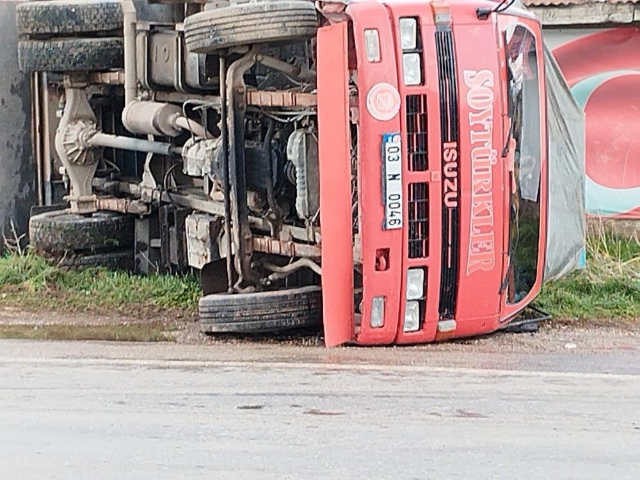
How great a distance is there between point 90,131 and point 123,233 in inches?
35.6

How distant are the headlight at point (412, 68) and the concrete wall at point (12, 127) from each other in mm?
4376

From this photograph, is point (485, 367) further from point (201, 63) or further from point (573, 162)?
point (201, 63)

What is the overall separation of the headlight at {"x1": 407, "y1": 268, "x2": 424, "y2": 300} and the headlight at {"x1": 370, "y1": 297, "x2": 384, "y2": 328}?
17 cm

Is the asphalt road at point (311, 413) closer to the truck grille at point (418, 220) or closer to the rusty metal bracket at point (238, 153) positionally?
the truck grille at point (418, 220)

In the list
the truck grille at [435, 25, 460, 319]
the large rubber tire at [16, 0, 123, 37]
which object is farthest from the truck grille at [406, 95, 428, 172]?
the large rubber tire at [16, 0, 123, 37]

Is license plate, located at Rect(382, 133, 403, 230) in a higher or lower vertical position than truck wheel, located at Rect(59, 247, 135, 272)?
higher

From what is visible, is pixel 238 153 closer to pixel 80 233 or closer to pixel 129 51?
pixel 129 51

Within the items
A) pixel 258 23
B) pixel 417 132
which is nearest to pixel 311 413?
pixel 417 132

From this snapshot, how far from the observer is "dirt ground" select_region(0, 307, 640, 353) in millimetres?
6832

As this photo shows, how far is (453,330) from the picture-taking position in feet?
21.3

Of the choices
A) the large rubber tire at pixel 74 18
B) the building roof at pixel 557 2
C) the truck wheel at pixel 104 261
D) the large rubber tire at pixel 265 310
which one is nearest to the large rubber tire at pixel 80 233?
the truck wheel at pixel 104 261

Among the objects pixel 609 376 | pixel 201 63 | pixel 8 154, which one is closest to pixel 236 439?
pixel 609 376

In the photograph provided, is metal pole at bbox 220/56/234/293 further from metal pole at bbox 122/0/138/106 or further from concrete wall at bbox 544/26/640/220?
concrete wall at bbox 544/26/640/220

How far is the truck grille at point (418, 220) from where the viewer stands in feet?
20.5
